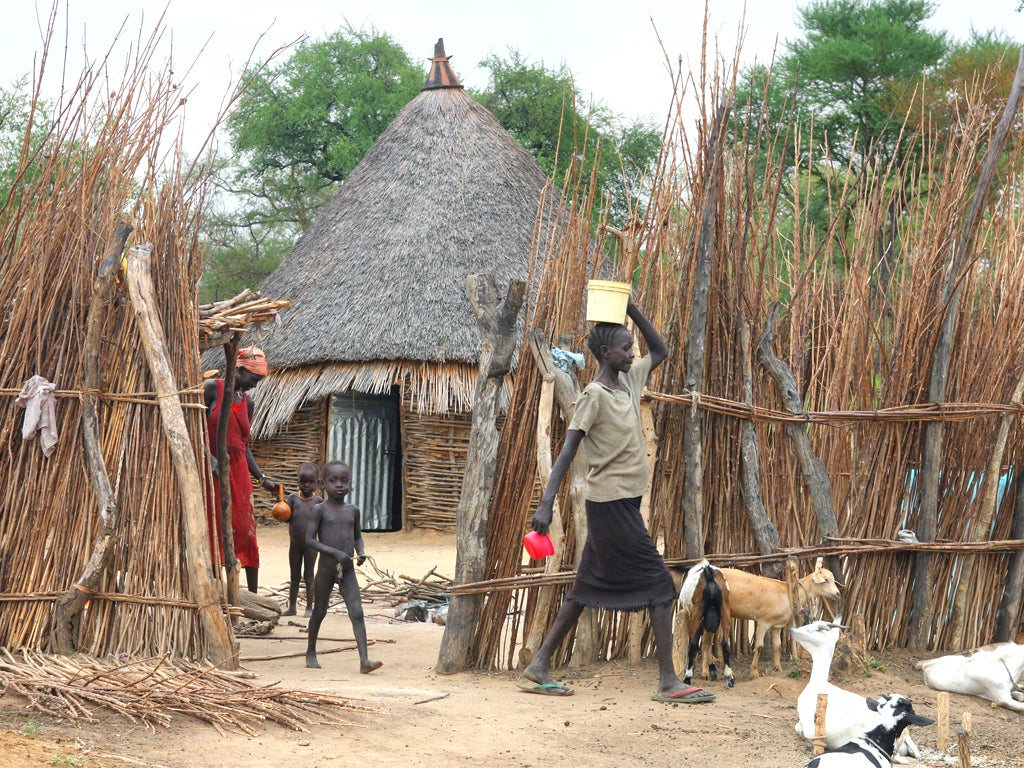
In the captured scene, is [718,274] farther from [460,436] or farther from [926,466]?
[460,436]

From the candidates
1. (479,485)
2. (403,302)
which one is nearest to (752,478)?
(479,485)

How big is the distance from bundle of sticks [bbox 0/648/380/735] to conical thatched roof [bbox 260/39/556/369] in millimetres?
7074

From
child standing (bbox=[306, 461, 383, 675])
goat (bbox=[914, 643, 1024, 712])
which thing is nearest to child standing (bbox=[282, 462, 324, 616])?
child standing (bbox=[306, 461, 383, 675])

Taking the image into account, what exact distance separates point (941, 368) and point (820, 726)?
2.15 metres

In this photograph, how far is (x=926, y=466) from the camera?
18.1 feet

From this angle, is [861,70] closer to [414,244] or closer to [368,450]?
[414,244]

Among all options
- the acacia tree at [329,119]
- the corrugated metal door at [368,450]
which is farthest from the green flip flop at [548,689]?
the acacia tree at [329,119]

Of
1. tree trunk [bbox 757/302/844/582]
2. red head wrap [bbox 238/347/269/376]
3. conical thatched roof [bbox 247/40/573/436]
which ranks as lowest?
tree trunk [bbox 757/302/844/582]

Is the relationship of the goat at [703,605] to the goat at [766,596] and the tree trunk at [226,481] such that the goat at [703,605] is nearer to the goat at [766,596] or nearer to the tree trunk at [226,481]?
the goat at [766,596]

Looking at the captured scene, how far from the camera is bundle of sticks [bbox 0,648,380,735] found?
4.09 meters

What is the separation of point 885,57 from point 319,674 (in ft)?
52.0

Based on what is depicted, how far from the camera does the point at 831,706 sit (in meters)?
4.05

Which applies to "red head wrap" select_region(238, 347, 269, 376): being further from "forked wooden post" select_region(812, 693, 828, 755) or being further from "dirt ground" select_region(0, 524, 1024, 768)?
"forked wooden post" select_region(812, 693, 828, 755)

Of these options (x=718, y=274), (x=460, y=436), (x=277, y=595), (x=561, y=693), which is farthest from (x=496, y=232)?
(x=561, y=693)
